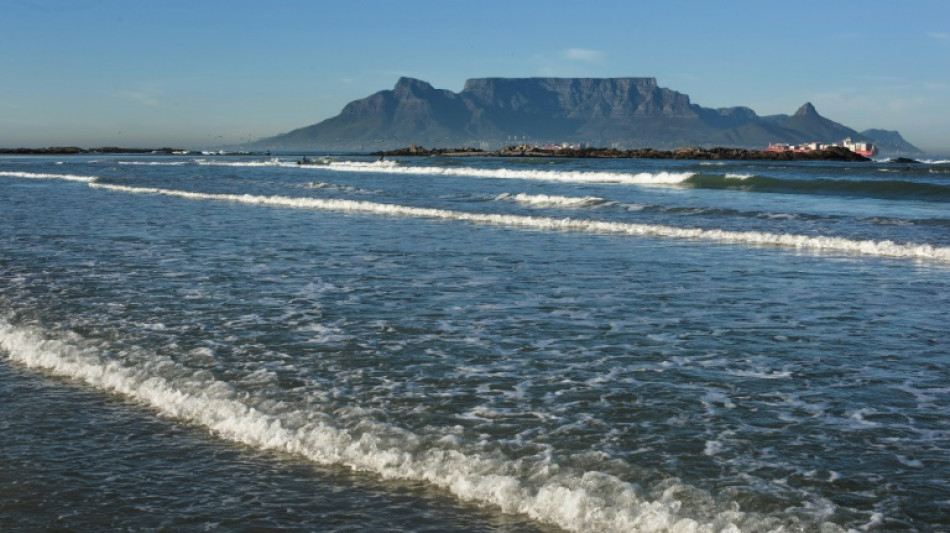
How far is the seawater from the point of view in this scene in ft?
17.5

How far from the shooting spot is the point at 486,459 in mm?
5953

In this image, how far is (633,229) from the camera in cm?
2270

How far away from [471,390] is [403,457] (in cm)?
165

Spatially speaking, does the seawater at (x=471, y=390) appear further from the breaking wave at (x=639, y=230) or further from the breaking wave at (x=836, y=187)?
the breaking wave at (x=836, y=187)

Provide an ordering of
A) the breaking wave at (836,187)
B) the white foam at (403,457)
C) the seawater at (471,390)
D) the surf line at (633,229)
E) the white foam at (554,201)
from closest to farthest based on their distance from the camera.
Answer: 1. the white foam at (403,457)
2. the seawater at (471,390)
3. the surf line at (633,229)
4. the white foam at (554,201)
5. the breaking wave at (836,187)

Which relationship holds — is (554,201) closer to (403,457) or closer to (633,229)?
(633,229)

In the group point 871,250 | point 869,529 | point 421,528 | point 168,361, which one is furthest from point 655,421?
point 871,250

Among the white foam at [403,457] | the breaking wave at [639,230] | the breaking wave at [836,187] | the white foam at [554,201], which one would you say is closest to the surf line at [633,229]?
the breaking wave at [639,230]

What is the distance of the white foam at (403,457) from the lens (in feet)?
16.8

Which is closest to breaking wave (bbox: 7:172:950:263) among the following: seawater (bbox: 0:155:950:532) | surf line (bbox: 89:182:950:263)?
surf line (bbox: 89:182:950:263)

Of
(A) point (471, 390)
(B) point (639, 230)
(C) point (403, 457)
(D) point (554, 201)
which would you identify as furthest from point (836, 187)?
(C) point (403, 457)

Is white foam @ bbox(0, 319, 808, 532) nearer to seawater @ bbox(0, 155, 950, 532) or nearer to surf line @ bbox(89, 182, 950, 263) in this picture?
seawater @ bbox(0, 155, 950, 532)

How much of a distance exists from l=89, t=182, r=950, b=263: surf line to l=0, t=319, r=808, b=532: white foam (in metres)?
15.2

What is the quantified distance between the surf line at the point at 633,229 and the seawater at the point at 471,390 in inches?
40.7
